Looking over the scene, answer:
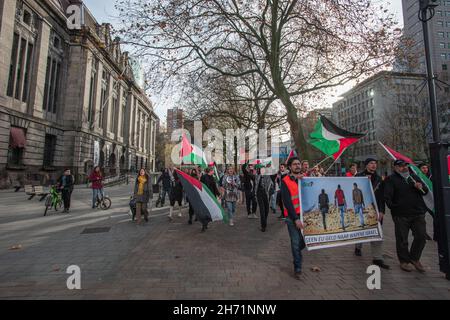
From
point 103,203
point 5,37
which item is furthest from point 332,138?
point 5,37

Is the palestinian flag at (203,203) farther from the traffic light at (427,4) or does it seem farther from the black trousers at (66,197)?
the black trousers at (66,197)

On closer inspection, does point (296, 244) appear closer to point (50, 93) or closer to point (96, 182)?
point (96, 182)

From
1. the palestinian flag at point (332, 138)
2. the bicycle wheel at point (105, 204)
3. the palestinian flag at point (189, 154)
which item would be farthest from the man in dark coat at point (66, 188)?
the palestinian flag at point (332, 138)

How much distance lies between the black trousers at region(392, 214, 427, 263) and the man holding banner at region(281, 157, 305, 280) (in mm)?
1867

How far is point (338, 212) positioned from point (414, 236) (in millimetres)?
1384

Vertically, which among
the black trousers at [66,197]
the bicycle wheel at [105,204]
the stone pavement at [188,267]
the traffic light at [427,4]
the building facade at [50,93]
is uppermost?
the building facade at [50,93]

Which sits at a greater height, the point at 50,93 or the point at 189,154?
the point at 50,93

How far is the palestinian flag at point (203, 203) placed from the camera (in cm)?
775

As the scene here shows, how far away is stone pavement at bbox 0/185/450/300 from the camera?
12.2ft

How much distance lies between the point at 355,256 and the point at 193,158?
7.60 meters

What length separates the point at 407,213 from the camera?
474 cm
